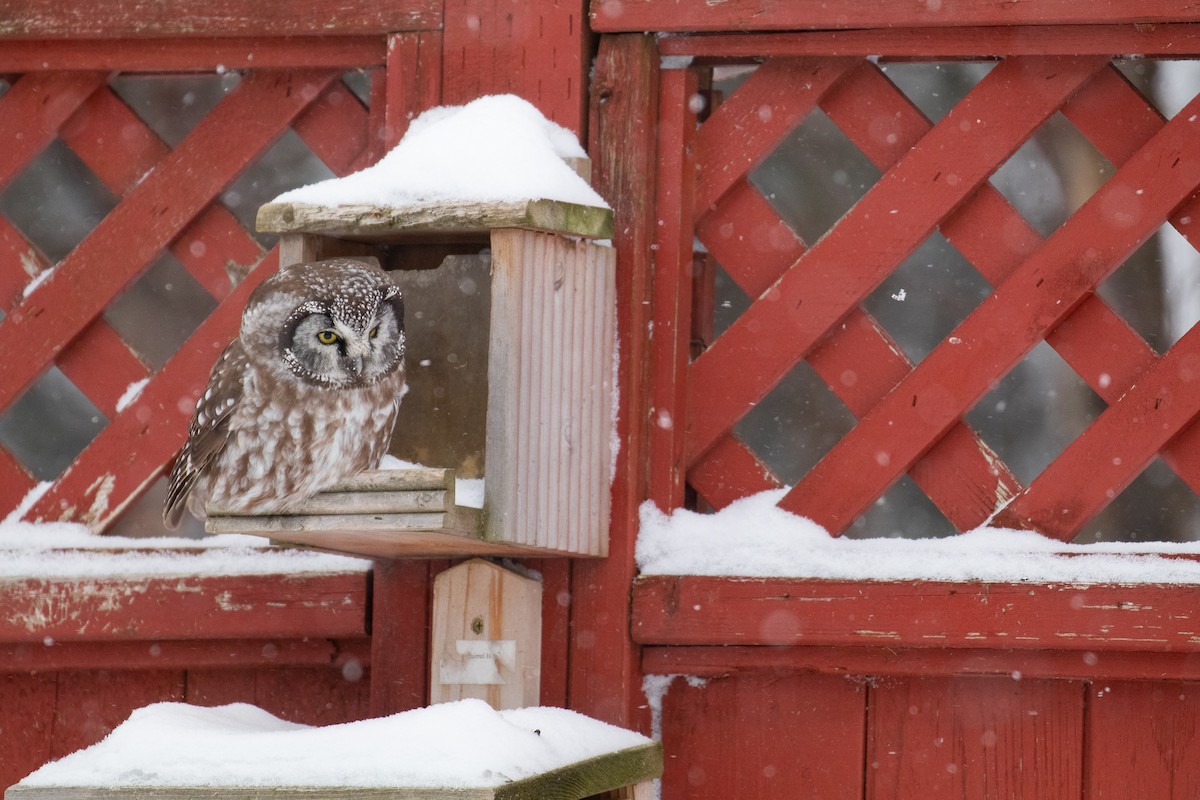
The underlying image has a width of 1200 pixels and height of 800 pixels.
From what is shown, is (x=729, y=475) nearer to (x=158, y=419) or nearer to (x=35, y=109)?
(x=158, y=419)

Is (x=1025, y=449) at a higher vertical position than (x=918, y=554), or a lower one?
higher

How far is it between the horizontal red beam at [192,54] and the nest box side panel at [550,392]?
0.63 meters

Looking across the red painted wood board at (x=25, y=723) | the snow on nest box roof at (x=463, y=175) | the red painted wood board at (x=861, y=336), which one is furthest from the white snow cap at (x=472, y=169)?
the red painted wood board at (x=25, y=723)

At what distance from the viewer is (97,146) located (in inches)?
126

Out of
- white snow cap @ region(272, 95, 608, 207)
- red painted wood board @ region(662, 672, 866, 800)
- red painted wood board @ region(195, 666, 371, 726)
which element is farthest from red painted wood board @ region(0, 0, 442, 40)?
red painted wood board @ region(662, 672, 866, 800)

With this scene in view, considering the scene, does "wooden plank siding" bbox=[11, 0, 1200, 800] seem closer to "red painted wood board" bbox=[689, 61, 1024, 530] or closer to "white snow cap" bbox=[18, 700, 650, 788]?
"red painted wood board" bbox=[689, 61, 1024, 530]

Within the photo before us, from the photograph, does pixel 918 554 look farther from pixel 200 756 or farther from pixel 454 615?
pixel 200 756

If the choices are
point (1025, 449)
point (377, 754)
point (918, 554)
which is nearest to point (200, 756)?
point (377, 754)

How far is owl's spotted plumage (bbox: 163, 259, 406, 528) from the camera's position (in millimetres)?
2482

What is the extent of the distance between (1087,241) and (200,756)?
1.65 meters

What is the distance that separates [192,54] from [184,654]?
3.59ft

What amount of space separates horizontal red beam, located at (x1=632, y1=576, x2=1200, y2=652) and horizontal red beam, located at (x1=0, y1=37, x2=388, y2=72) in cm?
110

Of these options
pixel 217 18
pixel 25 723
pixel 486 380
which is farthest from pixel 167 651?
pixel 217 18

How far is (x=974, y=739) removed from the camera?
2.71m
